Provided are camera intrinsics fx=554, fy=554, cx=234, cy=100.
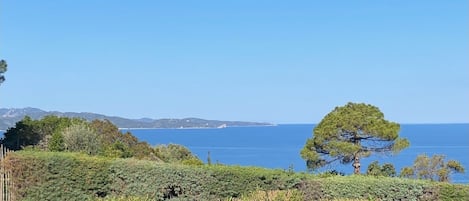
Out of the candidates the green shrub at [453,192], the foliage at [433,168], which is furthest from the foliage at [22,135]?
→ the green shrub at [453,192]

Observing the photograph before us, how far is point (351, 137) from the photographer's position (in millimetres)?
19172

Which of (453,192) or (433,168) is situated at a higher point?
(453,192)

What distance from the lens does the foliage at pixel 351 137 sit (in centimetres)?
1870

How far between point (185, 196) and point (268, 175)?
1688 mm

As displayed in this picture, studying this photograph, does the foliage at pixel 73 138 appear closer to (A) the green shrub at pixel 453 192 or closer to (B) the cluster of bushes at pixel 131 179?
(B) the cluster of bushes at pixel 131 179

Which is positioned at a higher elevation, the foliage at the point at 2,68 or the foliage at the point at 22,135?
the foliage at the point at 2,68

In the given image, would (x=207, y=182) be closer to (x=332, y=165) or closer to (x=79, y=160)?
(x=79, y=160)

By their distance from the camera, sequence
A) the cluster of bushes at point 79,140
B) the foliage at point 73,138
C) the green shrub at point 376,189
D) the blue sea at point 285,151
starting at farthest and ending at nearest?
1. the blue sea at point 285,151
2. the foliage at point 73,138
3. the cluster of bushes at point 79,140
4. the green shrub at point 376,189

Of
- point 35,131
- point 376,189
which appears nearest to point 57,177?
point 376,189

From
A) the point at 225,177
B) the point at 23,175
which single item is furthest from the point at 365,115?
the point at 23,175

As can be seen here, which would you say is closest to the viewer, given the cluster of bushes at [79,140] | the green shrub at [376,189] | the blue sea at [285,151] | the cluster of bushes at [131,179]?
the green shrub at [376,189]

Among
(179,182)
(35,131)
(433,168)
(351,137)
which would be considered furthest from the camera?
(35,131)

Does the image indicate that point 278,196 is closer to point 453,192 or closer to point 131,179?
point 453,192

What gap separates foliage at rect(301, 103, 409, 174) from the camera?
1870 centimetres
